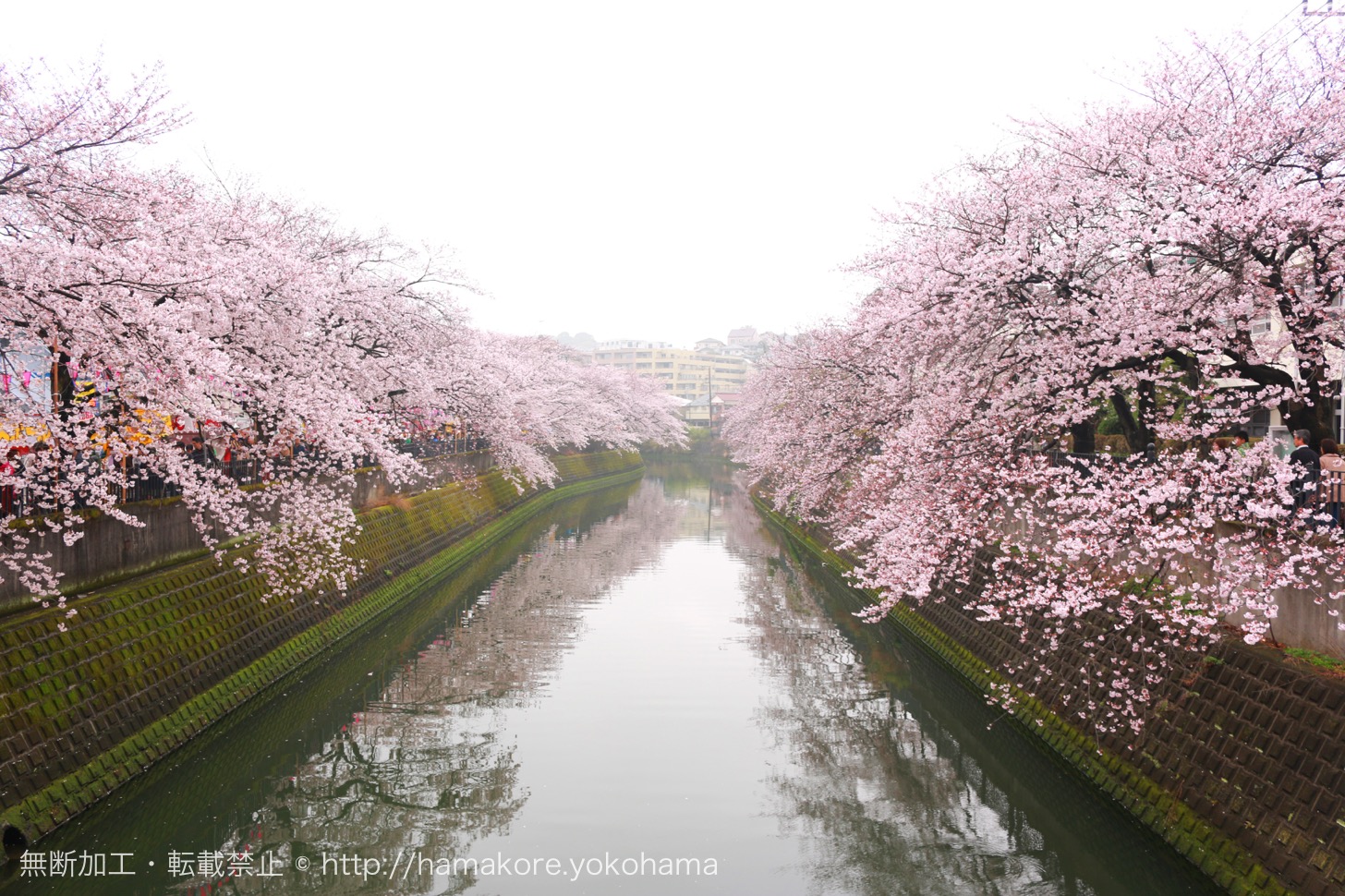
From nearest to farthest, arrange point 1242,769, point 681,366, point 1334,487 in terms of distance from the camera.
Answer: point 1242,769, point 1334,487, point 681,366

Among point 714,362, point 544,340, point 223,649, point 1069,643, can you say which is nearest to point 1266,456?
point 1069,643

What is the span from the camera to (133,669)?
1067 cm

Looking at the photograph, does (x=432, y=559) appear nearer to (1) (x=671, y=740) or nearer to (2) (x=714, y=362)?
(1) (x=671, y=740)

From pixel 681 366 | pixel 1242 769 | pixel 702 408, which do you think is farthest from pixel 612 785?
pixel 681 366

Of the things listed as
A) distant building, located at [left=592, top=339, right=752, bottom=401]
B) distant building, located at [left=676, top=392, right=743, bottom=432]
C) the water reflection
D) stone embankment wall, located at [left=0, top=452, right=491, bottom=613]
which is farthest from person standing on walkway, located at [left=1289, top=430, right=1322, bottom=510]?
distant building, located at [left=592, top=339, right=752, bottom=401]

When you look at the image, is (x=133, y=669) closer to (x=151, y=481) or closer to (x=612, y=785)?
(x=151, y=481)

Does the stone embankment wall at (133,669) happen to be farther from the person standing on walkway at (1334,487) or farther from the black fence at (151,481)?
the person standing on walkway at (1334,487)

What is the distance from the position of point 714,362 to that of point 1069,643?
500 ft

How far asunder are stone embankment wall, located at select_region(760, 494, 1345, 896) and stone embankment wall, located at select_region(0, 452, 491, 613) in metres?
11.5

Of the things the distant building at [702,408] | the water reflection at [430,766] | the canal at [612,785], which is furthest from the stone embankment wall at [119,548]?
the distant building at [702,408]

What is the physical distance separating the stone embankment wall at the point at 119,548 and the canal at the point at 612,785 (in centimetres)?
246

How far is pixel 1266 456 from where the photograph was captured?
29.5 feet

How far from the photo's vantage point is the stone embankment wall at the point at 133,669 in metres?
8.72

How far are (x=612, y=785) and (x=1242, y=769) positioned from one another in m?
6.74
